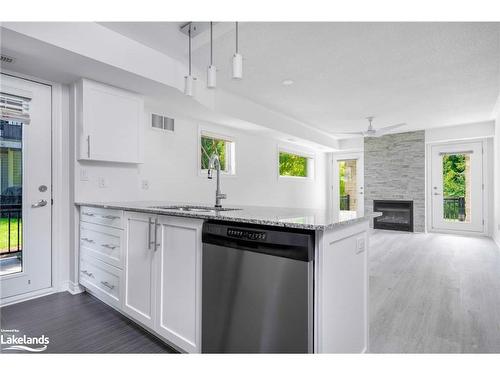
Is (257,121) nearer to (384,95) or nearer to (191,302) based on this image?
(384,95)

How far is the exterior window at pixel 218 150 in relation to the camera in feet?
14.3

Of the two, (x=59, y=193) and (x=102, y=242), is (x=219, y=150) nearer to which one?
(x=59, y=193)

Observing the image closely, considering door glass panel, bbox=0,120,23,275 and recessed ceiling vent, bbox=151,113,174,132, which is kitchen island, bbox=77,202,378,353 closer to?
door glass panel, bbox=0,120,23,275

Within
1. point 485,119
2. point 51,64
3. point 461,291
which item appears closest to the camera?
point 51,64

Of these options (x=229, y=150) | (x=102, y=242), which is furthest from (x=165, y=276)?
(x=229, y=150)

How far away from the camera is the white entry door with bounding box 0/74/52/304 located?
2422mm

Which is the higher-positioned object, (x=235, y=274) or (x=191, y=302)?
(x=235, y=274)

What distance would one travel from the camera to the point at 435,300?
8.19ft

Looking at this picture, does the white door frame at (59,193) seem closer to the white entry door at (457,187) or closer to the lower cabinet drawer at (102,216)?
the lower cabinet drawer at (102,216)

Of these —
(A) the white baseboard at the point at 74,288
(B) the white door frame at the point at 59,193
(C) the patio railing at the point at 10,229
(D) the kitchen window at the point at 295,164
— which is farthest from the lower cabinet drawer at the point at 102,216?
(D) the kitchen window at the point at 295,164

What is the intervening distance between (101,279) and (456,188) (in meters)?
6.91
